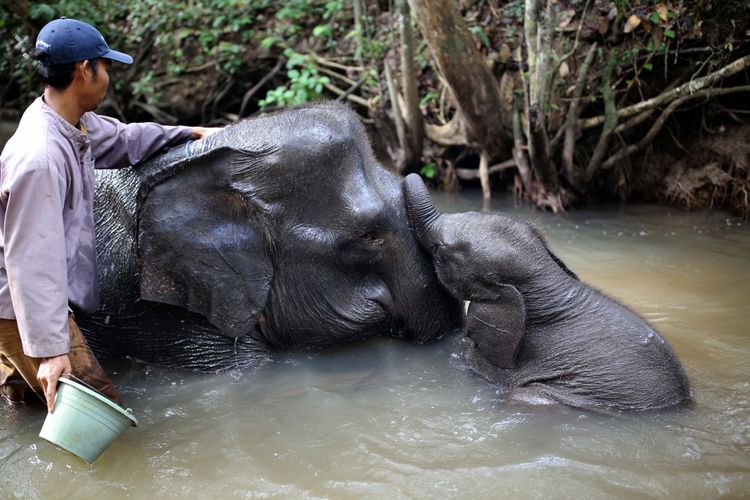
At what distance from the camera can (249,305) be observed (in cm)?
407

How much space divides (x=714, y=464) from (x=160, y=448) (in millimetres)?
2402

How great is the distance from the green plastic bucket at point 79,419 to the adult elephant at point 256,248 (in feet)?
3.82

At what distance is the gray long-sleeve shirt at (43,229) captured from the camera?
298 centimetres

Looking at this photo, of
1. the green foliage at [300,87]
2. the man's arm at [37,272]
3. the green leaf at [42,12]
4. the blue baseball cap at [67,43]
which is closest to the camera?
the man's arm at [37,272]

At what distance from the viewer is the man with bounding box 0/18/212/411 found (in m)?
2.98

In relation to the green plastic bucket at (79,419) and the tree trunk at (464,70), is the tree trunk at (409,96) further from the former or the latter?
the green plastic bucket at (79,419)

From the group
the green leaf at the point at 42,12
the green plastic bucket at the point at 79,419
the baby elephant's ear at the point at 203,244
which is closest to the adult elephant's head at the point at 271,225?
the baby elephant's ear at the point at 203,244

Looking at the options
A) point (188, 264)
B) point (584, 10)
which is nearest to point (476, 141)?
point (584, 10)

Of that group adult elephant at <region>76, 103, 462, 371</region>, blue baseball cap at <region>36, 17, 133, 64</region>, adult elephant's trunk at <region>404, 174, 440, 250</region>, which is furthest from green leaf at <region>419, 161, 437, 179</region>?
blue baseball cap at <region>36, 17, 133, 64</region>

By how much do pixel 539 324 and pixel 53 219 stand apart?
2.41 m

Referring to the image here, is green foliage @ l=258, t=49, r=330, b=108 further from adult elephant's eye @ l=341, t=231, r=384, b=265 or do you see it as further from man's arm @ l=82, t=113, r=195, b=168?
adult elephant's eye @ l=341, t=231, r=384, b=265

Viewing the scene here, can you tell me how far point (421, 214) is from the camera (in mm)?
4129

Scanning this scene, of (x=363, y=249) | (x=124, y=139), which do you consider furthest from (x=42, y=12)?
(x=363, y=249)

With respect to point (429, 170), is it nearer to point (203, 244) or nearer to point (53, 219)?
point (203, 244)
